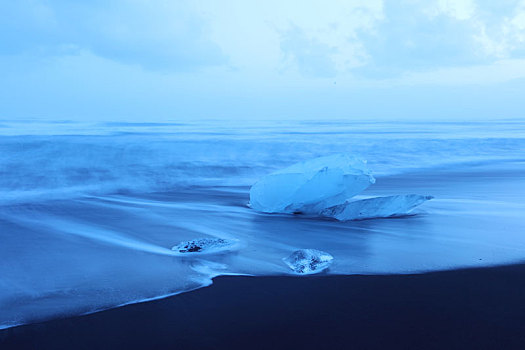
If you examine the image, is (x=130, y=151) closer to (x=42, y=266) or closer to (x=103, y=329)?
(x=42, y=266)

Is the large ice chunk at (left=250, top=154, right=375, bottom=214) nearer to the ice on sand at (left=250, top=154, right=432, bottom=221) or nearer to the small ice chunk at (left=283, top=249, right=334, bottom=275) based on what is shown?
the ice on sand at (left=250, top=154, right=432, bottom=221)

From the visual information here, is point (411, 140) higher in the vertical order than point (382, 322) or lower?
higher

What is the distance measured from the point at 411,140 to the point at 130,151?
766 cm

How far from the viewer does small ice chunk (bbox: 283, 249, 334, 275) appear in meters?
2.66

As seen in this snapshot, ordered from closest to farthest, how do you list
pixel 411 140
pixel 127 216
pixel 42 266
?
pixel 42 266, pixel 127 216, pixel 411 140

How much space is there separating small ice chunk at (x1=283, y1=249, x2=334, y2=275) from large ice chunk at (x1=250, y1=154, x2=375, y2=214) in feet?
4.45

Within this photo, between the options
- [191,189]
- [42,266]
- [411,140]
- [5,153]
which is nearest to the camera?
[42,266]

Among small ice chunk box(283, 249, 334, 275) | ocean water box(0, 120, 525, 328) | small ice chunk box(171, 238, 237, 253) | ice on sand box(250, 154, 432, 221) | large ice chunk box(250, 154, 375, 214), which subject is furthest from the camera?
large ice chunk box(250, 154, 375, 214)

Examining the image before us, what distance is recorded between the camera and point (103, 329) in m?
1.95

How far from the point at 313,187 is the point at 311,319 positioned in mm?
2317

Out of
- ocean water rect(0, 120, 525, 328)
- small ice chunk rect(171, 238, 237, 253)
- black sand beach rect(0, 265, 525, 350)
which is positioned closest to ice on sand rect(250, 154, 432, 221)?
ocean water rect(0, 120, 525, 328)

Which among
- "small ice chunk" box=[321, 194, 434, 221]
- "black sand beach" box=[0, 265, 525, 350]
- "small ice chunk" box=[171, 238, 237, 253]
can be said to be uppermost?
"small ice chunk" box=[321, 194, 434, 221]

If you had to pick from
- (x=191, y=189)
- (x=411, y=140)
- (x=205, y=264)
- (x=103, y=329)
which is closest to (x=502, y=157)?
(x=411, y=140)

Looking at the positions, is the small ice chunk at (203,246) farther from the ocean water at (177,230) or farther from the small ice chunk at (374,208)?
the small ice chunk at (374,208)
